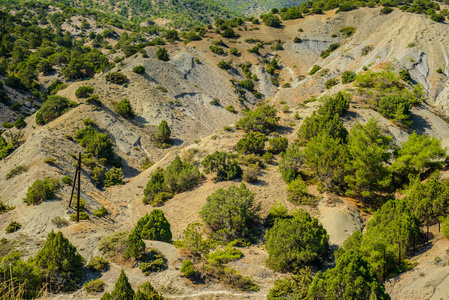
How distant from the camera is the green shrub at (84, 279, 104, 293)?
662 inches

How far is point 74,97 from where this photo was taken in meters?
50.2

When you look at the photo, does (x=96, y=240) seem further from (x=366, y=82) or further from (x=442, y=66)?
(x=442, y=66)

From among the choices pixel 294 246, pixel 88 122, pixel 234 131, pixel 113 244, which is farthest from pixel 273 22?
pixel 113 244

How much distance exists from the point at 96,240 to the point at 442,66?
65.6 metres

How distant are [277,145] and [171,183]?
14049mm

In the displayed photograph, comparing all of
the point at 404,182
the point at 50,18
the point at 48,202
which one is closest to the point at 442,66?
the point at 404,182

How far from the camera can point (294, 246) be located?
782 inches

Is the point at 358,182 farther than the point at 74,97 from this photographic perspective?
No

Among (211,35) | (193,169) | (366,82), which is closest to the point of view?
(193,169)

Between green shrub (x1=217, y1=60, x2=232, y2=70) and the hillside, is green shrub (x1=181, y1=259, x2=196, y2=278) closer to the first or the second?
the hillside

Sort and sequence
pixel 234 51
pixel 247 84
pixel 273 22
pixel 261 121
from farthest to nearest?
1. pixel 273 22
2. pixel 234 51
3. pixel 247 84
4. pixel 261 121

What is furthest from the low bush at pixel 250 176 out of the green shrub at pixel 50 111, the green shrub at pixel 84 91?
the green shrub at pixel 84 91

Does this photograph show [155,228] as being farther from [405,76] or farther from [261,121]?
[405,76]

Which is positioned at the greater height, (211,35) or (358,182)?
(211,35)
